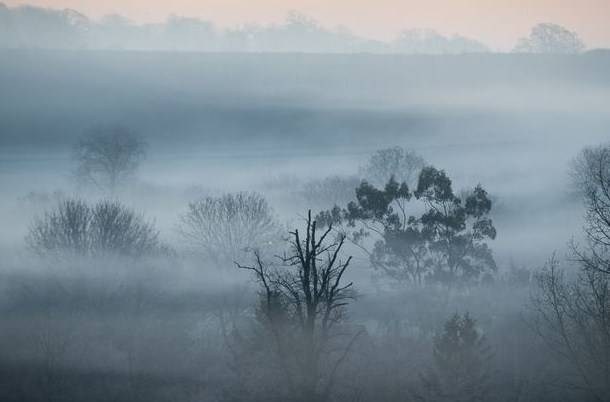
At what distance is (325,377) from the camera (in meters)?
32.0

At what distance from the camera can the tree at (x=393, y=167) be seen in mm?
80875

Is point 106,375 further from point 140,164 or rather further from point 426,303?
point 140,164

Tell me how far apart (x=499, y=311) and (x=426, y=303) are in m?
4.04

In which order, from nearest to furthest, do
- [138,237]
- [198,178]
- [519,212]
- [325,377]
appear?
1. [325,377]
2. [138,237]
3. [519,212]
4. [198,178]

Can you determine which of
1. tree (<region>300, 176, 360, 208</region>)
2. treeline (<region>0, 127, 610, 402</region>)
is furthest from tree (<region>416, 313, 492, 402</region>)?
tree (<region>300, 176, 360, 208</region>)

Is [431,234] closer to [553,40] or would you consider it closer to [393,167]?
[393,167]

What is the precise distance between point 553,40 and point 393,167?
6928cm

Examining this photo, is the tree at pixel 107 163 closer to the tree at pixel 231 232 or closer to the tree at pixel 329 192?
the tree at pixel 329 192

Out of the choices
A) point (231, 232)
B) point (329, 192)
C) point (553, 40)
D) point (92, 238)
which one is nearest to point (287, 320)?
point (92, 238)

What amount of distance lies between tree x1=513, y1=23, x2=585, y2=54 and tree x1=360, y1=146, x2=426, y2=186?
65.2 metres

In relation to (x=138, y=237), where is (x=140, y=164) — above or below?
above

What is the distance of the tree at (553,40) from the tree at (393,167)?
65.2 metres

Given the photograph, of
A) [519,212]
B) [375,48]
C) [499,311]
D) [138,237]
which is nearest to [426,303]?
[499,311]

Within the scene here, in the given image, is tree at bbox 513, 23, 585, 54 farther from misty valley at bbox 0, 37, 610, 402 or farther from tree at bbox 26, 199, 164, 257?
tree at bbox 26, 199, 164, 257
